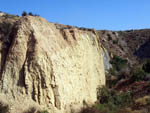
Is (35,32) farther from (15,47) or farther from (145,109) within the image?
(145,109)

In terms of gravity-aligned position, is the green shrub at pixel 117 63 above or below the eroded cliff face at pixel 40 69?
above

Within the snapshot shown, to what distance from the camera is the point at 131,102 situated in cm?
1847

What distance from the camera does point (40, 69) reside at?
38.3ft

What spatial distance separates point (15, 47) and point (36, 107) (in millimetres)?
3080

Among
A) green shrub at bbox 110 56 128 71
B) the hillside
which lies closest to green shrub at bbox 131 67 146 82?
the hillside

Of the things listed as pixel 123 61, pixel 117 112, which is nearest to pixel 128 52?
pixel 123 61

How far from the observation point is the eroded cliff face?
11336mm

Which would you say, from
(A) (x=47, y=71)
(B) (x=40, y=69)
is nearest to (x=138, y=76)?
(A) (x=47, y=71)

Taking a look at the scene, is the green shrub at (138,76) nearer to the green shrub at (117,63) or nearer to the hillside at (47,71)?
the hillside at (47,71)

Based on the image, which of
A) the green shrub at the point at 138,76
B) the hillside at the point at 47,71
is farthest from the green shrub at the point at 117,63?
the hillside at the point at 47,71

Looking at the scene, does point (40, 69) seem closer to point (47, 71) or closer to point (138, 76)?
point (47, 71)

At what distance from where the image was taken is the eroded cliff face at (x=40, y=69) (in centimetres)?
1134

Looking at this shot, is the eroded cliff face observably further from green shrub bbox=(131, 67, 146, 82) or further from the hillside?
green shrub bbox=(131, 67, 146, 82)

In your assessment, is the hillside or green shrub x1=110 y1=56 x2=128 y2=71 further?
green shrub x1=110 y1=56 x2=128 y2=71
